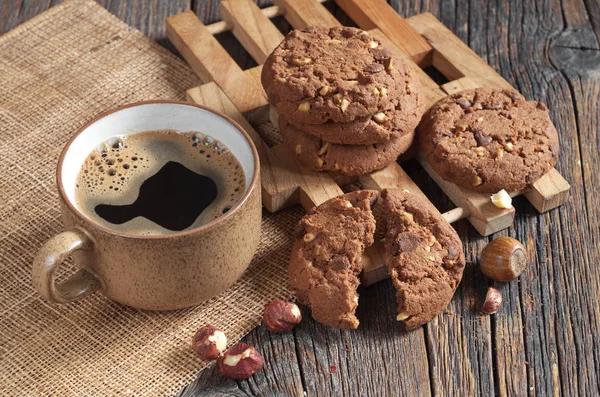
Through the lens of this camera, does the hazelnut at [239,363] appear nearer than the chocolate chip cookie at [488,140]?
Yes

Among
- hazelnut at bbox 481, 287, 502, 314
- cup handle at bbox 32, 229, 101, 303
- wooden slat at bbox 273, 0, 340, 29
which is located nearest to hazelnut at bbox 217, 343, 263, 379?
cup handle at bbox 32, 229, 101, 303

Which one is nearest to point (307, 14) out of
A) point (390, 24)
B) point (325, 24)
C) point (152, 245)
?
point (325, 24)

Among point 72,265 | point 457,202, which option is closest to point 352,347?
point 457,202

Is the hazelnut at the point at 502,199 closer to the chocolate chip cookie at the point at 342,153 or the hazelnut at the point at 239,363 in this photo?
the chocolate chip cookie at the point at 342,153

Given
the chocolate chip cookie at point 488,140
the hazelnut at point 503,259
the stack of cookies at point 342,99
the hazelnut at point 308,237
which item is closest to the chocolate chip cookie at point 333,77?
the stack of cookies at point 342,99

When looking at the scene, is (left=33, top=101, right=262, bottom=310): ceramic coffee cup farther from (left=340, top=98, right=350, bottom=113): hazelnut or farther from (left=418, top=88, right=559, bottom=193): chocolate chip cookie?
(left=418, top=88, right=559, bottom=193): chocolate chip cookie

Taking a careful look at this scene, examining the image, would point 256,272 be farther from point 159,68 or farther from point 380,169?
point 159,68

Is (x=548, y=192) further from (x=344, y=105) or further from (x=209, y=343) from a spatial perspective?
(x=209, y=343)
